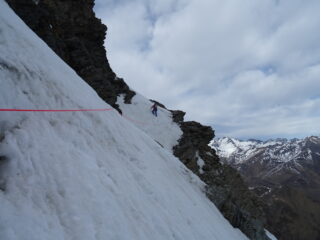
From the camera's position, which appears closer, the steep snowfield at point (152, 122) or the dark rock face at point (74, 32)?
the dark rock face at point (74, 32)

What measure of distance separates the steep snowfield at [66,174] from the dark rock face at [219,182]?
7942 millimetres

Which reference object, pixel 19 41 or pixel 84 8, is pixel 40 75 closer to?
pixel 19 41

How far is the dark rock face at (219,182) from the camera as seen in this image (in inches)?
810

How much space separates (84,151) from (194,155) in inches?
870

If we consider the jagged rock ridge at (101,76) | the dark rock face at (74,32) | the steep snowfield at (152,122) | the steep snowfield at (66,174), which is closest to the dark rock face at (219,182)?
the jagged rock ridge at (101,76)

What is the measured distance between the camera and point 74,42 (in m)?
26.4

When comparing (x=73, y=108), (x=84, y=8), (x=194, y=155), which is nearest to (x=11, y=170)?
(x=73, y=108)

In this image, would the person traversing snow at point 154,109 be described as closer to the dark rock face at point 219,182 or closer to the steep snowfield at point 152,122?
the steep snowfield at point 152,122

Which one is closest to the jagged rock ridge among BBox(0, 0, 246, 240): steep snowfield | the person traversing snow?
the person traversing snow

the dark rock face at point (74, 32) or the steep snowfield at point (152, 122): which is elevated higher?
the dark rock face at point (74, 32)

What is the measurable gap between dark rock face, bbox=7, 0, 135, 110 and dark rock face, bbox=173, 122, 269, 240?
1051 centimetres

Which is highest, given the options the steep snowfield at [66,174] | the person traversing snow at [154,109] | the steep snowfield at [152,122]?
the person traversing snow at [154,109]

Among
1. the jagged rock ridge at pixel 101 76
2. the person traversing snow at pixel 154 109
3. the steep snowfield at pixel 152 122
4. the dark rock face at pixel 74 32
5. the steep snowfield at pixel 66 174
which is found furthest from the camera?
the person traversing snow at pixel 154 109

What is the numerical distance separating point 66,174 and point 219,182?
78.2 feet
